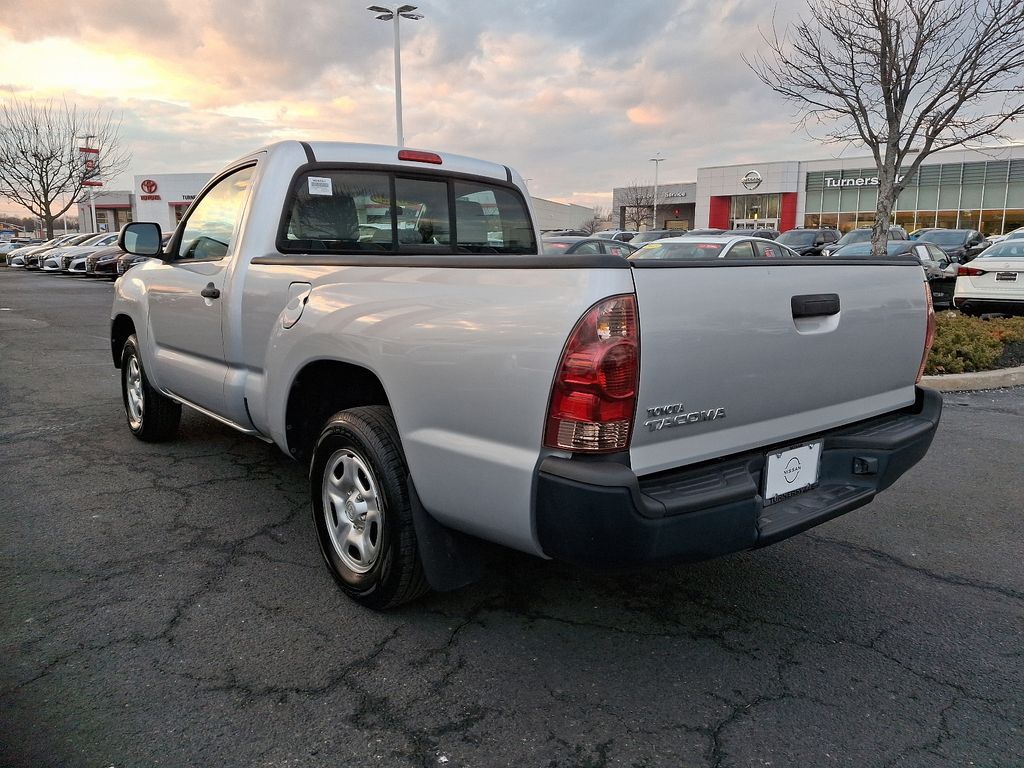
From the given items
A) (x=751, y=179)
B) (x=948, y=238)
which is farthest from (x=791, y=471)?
(x=751, y=179)

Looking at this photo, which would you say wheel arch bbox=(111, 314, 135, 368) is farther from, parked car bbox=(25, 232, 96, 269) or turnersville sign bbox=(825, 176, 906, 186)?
turnersville sign bbox=(825, 176, 906, 186)

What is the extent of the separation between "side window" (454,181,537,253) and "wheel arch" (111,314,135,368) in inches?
110

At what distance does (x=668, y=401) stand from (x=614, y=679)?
1.04 m

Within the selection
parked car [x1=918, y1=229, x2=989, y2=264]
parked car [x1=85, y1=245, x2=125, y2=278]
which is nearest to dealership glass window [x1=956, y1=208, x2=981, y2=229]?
parked car [x1=918, y1=229, x2=989, y2=264]

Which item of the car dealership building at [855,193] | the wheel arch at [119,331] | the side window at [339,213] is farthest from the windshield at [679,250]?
the car dealership building at [855,193]

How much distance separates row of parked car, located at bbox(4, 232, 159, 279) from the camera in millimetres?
25844

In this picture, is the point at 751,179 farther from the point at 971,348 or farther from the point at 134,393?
the point at 134,393

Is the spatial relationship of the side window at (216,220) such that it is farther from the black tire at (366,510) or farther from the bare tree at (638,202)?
the bare tree at (638,202)

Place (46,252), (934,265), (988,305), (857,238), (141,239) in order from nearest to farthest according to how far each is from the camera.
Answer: (141,239)
(988,305)
(934,265)
(857,238)
(46,252)

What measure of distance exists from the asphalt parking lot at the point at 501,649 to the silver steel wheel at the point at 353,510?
0.74ft

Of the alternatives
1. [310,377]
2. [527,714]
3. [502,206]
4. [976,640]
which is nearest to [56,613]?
[310,377]

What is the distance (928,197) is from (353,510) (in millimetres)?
55127

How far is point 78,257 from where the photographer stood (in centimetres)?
2930

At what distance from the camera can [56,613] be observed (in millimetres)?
3012
